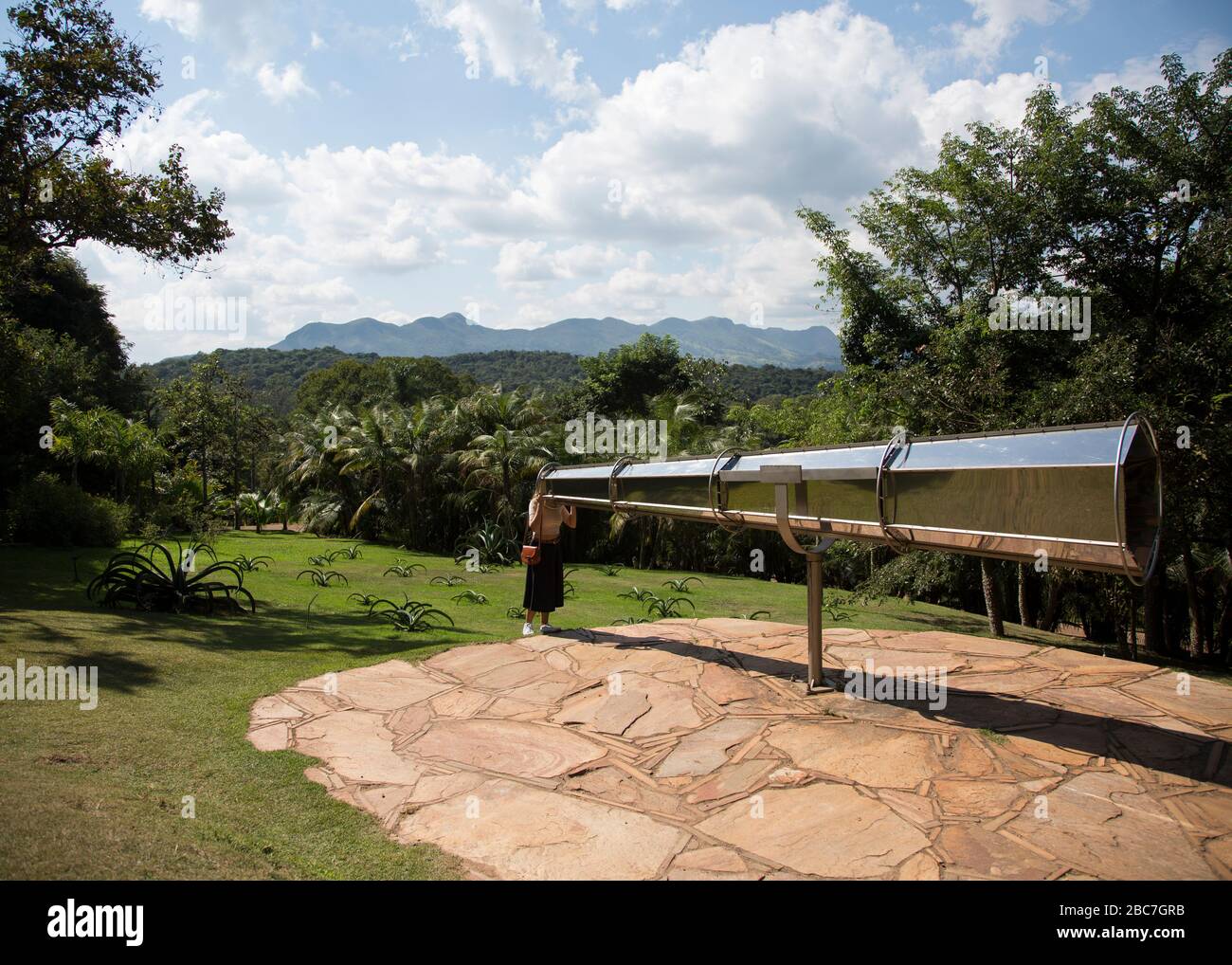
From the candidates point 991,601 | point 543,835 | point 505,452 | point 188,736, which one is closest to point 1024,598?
point 991,601

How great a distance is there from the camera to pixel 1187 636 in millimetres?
18109

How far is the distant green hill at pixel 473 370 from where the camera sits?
70.6 metres

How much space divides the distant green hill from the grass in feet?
186

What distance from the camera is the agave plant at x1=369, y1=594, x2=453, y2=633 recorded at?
9.10 metres

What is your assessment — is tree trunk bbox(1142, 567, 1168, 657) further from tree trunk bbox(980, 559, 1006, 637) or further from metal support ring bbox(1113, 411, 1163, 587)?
metal support ring bbox(1113, 411, 1163, 587)

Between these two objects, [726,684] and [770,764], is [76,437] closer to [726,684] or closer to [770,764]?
[726,684]

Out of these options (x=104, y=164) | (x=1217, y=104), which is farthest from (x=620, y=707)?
(x=1217, y=104)

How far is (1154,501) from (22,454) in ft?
78.4

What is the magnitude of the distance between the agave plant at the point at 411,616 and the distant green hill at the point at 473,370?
56.3 m

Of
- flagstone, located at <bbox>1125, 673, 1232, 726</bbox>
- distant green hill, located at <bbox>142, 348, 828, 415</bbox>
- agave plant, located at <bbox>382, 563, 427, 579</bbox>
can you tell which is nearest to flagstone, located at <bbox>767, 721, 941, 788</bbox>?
flagstone, located at <bbox>1125, 673, 1232, 726</bbox>

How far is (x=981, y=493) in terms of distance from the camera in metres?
4.48

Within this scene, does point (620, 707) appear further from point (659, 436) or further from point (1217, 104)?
point (659, 436)

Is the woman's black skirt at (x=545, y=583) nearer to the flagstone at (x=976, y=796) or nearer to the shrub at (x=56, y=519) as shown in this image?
the flagstone at (x=976, y=796)

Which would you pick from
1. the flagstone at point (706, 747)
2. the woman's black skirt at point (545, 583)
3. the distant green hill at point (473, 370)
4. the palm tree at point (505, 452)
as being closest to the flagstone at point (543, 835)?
the flagstone at point (706, 747)
